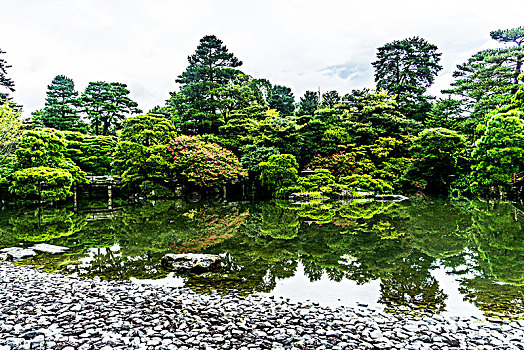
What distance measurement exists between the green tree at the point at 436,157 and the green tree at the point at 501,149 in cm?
381

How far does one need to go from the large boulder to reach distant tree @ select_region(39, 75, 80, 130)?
27434 mm

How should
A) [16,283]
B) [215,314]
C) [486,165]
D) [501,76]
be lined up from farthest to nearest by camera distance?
[501,76] < [486,165] < [16,283] < [215,314]

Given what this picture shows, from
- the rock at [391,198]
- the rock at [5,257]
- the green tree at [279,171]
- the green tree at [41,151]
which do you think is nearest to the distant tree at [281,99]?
the green tree at [279,171]

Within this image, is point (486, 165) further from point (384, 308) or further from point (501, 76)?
point (384, 308)

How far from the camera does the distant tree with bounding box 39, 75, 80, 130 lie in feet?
90.8

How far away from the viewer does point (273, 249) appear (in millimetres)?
7512

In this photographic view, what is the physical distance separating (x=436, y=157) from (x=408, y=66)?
14044 millimetres

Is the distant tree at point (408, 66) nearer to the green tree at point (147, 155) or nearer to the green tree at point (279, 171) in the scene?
the green tree at point (279, 171)

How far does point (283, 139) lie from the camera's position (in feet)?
74.3

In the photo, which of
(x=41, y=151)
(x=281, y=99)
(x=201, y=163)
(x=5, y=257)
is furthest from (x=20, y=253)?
(x=281, y=99)

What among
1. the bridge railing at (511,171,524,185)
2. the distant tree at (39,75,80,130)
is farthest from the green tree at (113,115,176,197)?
the bridge railing at (511,171,524,185)

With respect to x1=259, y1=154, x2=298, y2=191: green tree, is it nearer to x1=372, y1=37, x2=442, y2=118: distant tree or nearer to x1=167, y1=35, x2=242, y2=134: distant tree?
x1=167, y1=35, x2=242, y2=134: distant tree

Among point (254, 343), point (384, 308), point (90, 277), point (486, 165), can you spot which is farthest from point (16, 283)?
point (486, 165)

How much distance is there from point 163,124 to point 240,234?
14.5 metres
